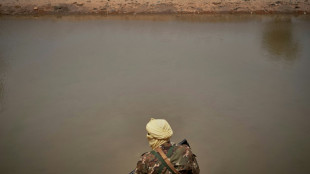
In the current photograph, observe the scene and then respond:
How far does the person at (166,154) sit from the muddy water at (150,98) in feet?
5.30

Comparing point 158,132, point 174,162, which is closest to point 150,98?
point 158,132

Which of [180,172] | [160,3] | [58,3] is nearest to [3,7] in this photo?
[58,3]

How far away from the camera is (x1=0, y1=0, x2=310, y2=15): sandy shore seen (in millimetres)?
11273

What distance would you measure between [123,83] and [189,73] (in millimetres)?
1461

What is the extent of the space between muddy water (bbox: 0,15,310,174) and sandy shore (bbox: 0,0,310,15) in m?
2.86

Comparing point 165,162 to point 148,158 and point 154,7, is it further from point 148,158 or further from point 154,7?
point 154,7

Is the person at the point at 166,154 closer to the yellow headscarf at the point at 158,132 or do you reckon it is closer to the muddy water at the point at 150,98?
the yellow headscarf at the point at 158,132

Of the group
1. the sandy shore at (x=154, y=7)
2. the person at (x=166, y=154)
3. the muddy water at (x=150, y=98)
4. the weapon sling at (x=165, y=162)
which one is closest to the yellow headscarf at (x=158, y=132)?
the person at (x=166, y=154)

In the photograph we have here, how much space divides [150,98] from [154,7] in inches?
294

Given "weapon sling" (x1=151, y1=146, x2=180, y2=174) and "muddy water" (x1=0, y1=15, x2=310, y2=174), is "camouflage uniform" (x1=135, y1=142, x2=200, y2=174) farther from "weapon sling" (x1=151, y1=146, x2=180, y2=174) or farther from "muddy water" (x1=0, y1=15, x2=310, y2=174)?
"muddy water" (x1=0, y1=15, x2=310, y2=174)

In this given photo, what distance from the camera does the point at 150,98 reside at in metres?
4.91

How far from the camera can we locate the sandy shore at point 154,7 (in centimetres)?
1127

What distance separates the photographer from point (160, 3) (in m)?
11.6

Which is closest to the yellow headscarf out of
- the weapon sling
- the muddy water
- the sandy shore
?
the weapon sling
